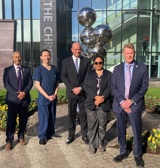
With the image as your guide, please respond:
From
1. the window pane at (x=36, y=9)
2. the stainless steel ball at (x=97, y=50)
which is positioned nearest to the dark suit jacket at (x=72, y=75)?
the stainless steel ball at (x=97, y=50)

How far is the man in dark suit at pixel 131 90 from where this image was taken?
4203mm

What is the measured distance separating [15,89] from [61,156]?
59.2 inches

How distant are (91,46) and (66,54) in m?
14.5

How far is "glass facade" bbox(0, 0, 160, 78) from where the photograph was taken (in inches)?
847

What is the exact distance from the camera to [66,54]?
2252cm

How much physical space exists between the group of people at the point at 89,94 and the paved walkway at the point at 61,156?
130 mm

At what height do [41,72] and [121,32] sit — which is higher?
[121,32]

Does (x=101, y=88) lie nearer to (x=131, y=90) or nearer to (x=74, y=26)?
(x=131, y=90)

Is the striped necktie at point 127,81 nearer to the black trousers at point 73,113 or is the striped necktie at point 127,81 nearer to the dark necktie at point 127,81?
the dark necktie at point 127,81

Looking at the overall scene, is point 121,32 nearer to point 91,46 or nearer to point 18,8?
point 18,8

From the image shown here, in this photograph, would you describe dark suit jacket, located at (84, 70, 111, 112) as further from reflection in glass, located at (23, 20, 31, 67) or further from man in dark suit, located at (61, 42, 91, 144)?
reflection in glass, located at (23, 20, 31, 67)

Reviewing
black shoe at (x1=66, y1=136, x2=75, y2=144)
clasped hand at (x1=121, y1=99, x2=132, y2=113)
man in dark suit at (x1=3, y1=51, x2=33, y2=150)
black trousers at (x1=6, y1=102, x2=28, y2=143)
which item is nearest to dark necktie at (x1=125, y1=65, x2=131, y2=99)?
clasped hand at (x1=121, y1=99, x2=132, y2=113)

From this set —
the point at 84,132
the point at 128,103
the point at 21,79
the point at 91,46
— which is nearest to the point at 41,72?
the point at 21,79

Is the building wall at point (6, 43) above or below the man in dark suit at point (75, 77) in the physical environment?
above
